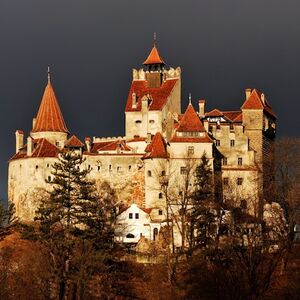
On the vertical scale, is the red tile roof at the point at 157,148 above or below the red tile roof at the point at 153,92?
below

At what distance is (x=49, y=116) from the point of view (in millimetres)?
121875

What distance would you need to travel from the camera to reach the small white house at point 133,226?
109875 mm

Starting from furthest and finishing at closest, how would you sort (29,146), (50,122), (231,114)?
(50,122), (231,114), (29,146)

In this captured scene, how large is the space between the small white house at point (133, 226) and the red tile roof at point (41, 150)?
9.87 meters

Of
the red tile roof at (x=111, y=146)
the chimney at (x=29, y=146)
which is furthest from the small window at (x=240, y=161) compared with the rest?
the chimney at (x=29, y=146)

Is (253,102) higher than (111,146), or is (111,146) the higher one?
(253,102)

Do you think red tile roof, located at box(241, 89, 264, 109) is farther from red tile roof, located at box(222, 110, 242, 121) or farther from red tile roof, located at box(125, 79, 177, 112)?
red tile roof, located at box(125, 79, 177, 112)

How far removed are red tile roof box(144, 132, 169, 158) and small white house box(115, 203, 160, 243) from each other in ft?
15.3

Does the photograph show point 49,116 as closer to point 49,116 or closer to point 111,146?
point 49,116

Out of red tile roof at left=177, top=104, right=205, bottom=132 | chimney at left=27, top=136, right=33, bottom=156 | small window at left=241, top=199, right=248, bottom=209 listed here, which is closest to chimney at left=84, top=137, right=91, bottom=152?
chimney at left=27, top=136, right=33, bottom=156

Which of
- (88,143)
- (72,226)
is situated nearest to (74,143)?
(88,143)

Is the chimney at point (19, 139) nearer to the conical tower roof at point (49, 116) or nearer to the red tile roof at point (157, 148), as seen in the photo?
the conical tower roof at point (49, 116)

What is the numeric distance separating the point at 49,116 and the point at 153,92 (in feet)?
31.3

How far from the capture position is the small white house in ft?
360
